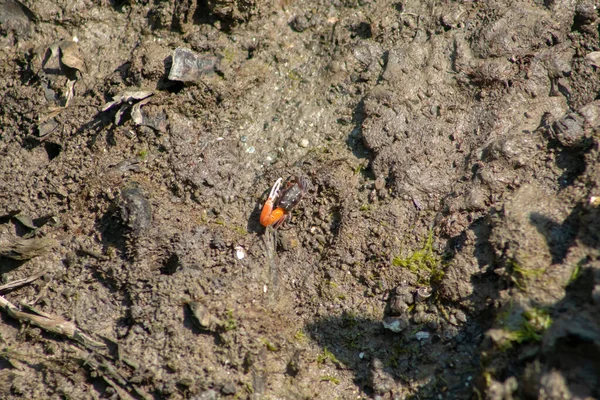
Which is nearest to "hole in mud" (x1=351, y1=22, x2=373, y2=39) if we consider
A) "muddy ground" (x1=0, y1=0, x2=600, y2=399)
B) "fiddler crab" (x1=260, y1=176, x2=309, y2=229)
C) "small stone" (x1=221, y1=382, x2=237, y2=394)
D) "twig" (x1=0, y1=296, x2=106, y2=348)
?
"muddy ground" (x1=0, y1=0, x2=600, y2=399)

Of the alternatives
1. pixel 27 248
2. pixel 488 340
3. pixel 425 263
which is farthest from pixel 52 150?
pixel 488 340

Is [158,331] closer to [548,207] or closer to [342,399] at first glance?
[342,399]

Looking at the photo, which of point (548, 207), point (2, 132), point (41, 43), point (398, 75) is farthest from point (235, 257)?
point (41, 43)

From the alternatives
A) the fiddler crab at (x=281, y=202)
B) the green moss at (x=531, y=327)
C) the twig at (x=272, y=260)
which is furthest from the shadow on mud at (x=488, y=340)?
the fiddler crab at (x=281, y=202)

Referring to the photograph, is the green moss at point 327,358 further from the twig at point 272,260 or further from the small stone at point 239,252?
the small stone at point 239,252

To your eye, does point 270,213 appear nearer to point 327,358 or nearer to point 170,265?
point 170,265

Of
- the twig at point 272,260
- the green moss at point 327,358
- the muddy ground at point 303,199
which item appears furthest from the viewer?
the twig at point 272,260

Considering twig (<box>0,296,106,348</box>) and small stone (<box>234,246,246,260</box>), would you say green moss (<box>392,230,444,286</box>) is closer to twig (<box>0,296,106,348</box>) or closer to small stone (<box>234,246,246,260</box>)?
small stone (<box>234,246,246,260</box>)
